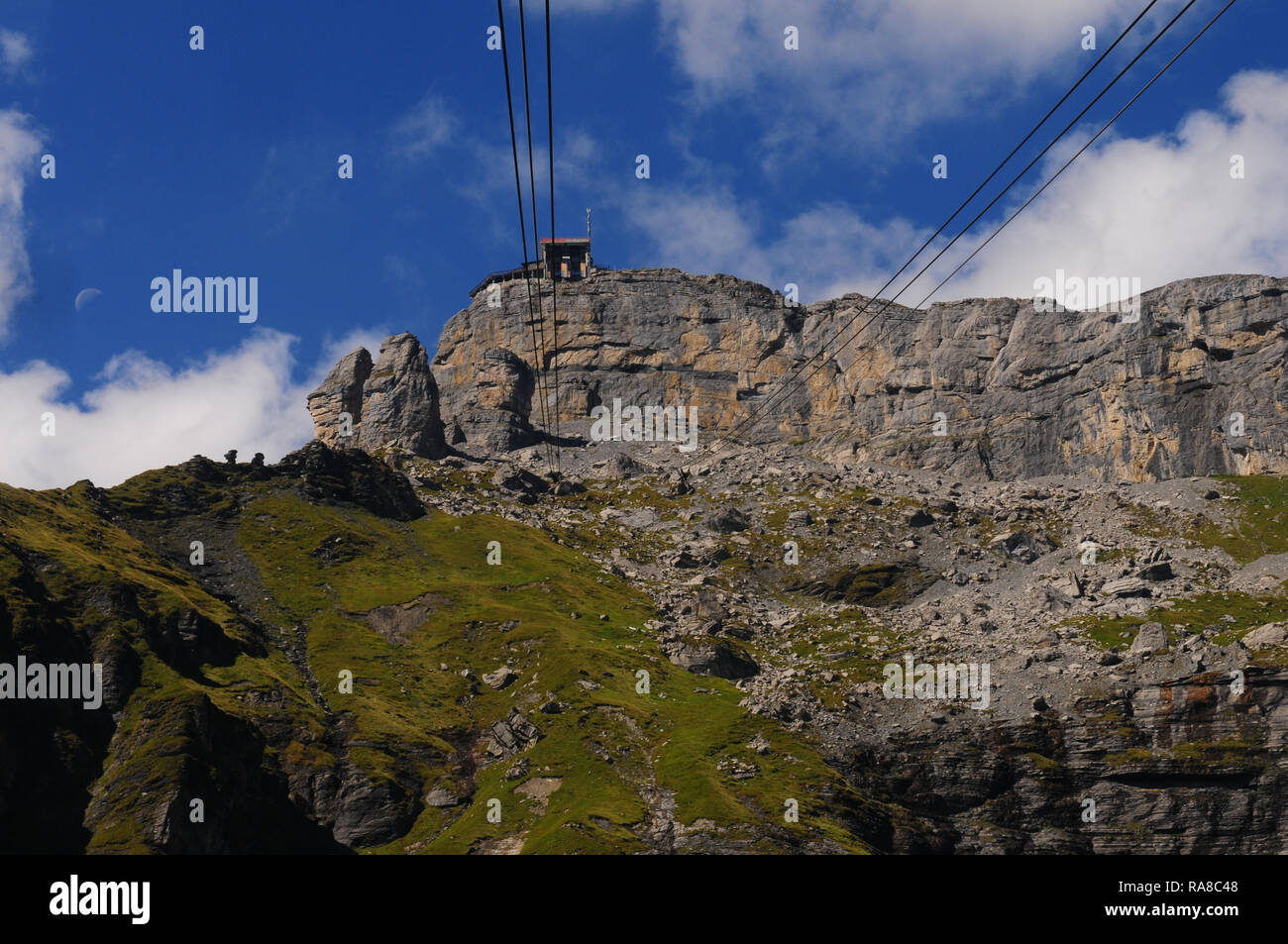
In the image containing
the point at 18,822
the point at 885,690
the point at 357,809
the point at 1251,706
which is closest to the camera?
the point at 18,822

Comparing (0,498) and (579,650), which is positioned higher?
(0,498)

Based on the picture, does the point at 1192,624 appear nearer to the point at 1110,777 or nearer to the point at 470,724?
the point at 1110,777

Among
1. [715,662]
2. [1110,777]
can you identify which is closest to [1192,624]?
[1110,777]

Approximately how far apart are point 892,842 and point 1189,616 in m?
79.5

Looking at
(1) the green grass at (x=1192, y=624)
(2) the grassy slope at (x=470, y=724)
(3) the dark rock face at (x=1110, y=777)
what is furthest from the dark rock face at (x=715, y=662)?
(1) the green grass at (x=1192, y=624)

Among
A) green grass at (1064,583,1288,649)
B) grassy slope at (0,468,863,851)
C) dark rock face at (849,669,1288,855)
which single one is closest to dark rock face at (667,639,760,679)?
grassy slope at (0,468,863,851)

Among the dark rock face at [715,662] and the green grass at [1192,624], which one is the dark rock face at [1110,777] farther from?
the dark rock face at [715,662]

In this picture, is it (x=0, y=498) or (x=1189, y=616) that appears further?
(x=1189, y=616)

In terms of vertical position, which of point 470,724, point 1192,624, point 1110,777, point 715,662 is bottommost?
point 1110,777

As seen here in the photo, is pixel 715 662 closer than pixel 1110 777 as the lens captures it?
No

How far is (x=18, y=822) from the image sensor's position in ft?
378

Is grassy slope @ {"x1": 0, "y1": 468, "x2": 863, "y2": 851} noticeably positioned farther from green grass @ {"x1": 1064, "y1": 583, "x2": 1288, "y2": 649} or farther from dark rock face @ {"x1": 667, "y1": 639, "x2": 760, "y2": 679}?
green grass @ {"x1": 1064, "y1": 583, "x2": 1288, "y2": 649}
